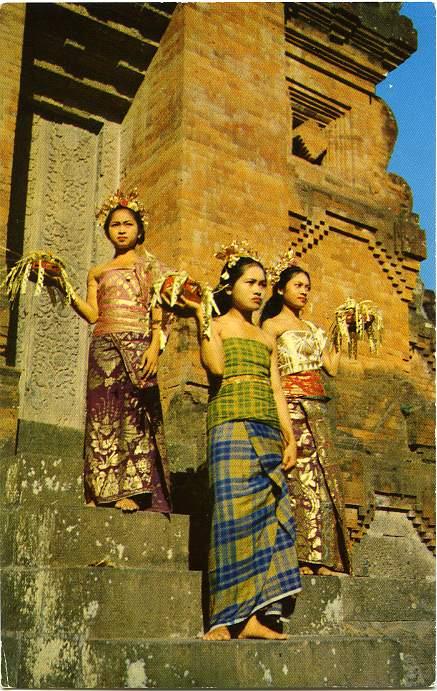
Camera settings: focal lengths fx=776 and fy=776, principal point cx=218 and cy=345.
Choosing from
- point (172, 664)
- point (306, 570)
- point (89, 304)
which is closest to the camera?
point (172, 664)

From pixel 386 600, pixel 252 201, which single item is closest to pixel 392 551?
pixel 386 600

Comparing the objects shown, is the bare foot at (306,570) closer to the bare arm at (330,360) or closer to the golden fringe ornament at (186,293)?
the bare arm at (330,360)

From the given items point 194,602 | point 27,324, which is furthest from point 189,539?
point 27,324

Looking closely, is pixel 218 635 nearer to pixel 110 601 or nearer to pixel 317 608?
pixel 110 601

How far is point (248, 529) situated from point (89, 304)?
5.83 feet

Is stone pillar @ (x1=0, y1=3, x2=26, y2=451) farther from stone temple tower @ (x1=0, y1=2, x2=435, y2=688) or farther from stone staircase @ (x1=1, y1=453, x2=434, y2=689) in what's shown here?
stone staircase @ (x1=1, y1=453, x2=434, y2=689)

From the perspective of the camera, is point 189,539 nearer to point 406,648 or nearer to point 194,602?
point 194,602

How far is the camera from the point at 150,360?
14.8ft

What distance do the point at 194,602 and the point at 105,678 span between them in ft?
2.57

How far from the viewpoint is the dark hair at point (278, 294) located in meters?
5.77

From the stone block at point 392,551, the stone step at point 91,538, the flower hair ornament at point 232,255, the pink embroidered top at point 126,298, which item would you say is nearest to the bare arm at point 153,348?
the pink embroidered top at point 126,298

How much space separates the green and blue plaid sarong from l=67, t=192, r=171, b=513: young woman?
48 centimetres

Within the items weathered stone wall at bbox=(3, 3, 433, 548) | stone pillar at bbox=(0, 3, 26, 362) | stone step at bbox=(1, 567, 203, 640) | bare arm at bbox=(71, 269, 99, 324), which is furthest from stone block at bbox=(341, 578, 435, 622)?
stone pillar at bbox=(0, 3, 26, 362)

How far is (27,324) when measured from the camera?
7820mm
